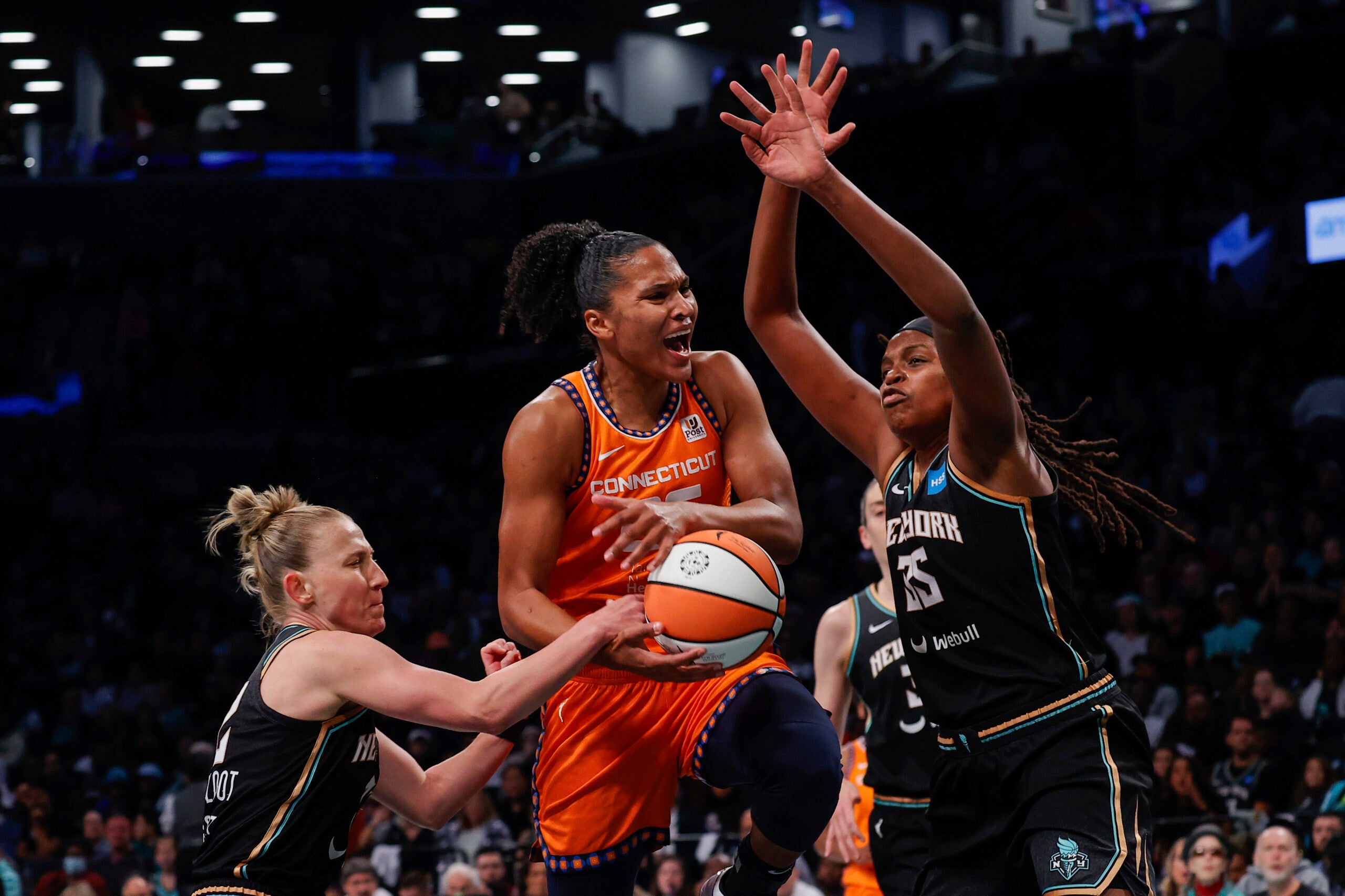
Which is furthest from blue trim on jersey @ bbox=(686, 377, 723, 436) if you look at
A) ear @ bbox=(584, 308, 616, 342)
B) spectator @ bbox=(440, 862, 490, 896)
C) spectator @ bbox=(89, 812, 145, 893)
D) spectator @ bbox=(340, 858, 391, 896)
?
spectator @ bbox=(89, 812, 145, 893)

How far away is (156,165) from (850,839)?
17.8 metres

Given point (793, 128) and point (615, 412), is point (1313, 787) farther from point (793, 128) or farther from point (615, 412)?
point (793, 128)

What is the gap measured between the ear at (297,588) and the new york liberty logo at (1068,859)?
202cm

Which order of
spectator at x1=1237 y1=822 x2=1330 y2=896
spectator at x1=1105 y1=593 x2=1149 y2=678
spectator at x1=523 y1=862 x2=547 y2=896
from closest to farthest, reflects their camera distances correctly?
spectator at x1=1237 y1=822 x2=1330 y2=896 → spectator at x1=523 y1=862 x2=547 y2=896 → spectator at x1=1105 y1=593 x2=1149 y2=678

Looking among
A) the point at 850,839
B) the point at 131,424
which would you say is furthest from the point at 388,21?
the point at 850,839

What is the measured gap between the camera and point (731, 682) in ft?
14.3

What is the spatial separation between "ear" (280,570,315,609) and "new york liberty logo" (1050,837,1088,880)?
202 cm

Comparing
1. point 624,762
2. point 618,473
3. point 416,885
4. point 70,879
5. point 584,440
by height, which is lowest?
point 70,879

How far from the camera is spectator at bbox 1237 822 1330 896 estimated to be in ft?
23.6

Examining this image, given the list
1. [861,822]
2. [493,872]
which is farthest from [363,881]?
[861,822]

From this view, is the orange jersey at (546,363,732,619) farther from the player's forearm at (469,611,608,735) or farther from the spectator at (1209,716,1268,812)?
the spectator at (1209,716,1268,812)

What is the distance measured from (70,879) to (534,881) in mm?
3285

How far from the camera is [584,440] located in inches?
173

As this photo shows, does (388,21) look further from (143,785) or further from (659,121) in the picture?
(143,785)
